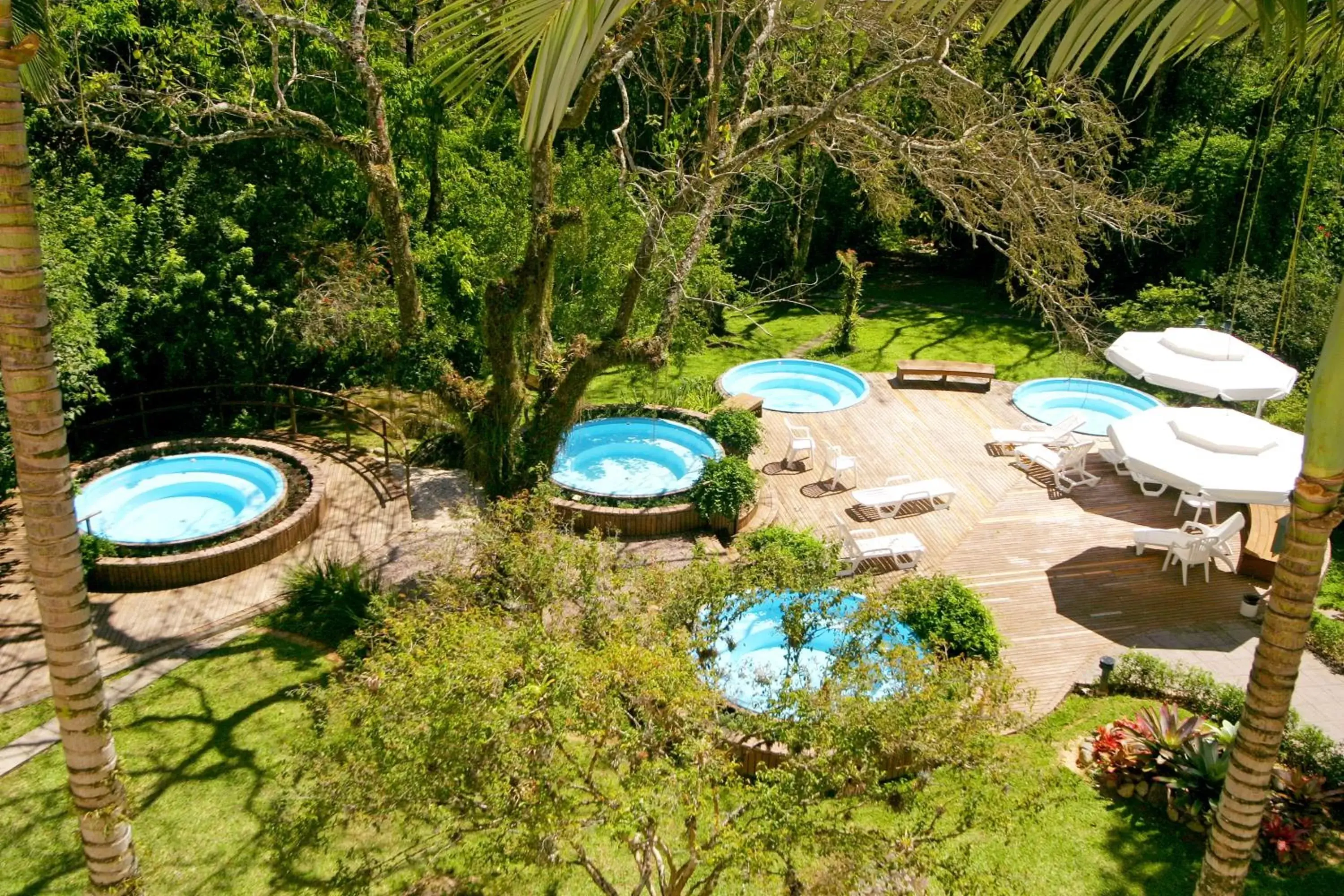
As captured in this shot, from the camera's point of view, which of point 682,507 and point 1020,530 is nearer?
point 682,507

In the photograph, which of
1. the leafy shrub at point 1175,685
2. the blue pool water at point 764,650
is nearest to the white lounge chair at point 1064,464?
the leafy shrub at point 1175,685

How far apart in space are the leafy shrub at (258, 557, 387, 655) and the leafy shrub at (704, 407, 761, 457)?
6.81 m

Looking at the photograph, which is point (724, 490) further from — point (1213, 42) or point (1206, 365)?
point (1213, 42)

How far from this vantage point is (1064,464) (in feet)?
55.4

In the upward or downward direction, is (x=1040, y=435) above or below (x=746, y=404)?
below

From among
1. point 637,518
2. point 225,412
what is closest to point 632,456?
point 637,518

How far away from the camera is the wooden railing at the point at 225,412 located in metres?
16.1

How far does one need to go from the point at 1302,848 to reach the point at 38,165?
19617mm

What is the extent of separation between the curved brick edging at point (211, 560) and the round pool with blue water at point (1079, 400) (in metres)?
14.5

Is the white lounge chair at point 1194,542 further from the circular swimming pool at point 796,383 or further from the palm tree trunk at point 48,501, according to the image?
the palm tree trunk at point 48,501

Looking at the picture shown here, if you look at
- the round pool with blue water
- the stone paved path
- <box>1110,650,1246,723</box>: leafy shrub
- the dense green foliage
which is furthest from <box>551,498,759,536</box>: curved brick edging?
the round pool with blue water

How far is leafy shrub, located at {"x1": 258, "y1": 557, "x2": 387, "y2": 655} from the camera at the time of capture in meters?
12.1

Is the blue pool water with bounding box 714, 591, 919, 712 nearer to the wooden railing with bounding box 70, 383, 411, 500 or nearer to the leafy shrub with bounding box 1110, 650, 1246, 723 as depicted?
the leafy shrub with bounding box 1110, 650, 1246, 723

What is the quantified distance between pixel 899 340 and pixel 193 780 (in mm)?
20459
